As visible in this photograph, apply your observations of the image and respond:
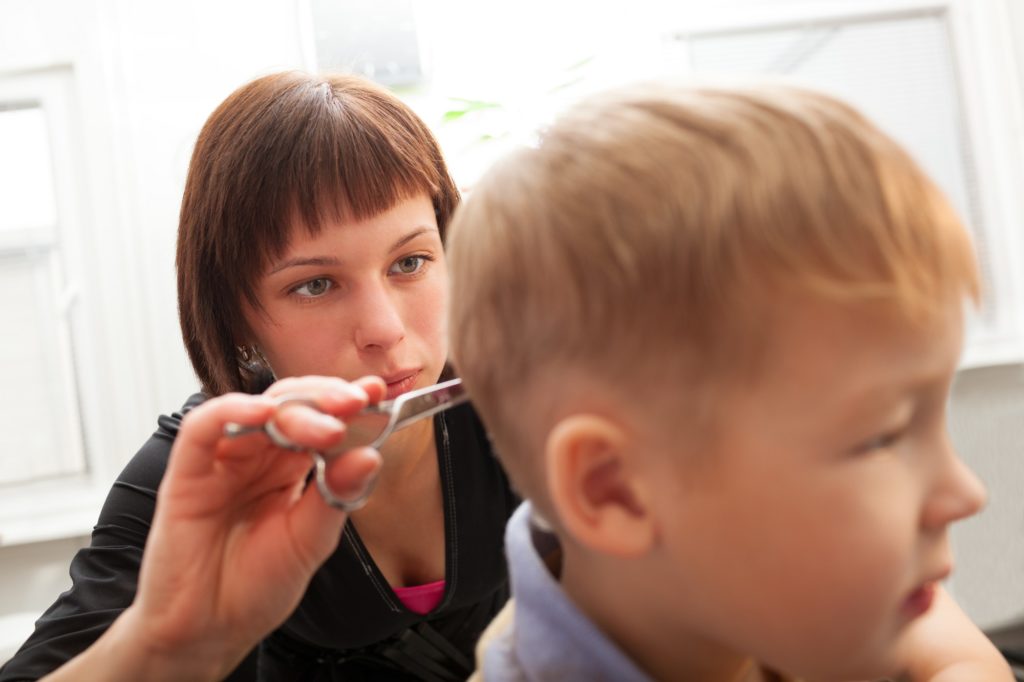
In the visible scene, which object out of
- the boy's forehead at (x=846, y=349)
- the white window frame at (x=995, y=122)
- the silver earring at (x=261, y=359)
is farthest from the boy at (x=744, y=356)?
the white window frame at (x=995, y=122)

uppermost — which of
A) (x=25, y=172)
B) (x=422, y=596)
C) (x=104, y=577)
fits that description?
(x=25, y=172)

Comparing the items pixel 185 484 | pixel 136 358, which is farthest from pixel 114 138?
pixel 185 484

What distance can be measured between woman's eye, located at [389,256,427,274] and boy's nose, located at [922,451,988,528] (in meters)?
0.62

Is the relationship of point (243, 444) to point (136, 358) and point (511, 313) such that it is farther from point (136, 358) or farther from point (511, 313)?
point (136, 358)

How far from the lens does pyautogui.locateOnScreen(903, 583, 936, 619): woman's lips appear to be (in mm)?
549

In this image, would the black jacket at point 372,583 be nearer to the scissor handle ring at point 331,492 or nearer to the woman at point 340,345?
the woman at point 340,345

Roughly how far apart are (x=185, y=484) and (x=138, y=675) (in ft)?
0.52

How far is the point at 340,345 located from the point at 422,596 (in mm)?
334

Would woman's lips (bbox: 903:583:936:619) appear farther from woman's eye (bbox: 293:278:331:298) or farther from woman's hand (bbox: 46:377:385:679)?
woman's eye (bbox: 293:278:331:298)

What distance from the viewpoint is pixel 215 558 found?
720mm

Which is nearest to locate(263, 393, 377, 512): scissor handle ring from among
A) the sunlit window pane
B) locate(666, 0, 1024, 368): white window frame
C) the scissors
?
the scissors

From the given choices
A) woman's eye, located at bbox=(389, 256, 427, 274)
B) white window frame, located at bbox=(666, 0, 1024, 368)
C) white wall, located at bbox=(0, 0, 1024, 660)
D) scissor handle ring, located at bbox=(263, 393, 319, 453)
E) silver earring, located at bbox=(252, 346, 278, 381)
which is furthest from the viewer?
white window frame, located at bbox=(666, 0, 1024, 368)

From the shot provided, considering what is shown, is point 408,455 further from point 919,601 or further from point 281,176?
point 919,601

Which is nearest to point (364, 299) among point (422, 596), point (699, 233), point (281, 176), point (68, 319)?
point (281, 176)
